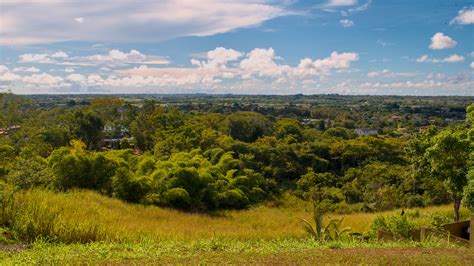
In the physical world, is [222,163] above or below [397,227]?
below

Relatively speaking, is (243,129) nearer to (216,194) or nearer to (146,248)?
(216,194)

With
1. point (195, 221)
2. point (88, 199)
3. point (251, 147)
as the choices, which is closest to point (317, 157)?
point (251, 147)

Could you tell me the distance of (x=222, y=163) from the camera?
25.4 m

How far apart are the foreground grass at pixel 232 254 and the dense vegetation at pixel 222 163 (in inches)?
182

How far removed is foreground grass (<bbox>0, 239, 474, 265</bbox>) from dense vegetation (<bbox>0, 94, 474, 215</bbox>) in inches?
182

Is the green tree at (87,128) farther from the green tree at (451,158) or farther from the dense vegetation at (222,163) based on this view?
the green tree at (451,158)

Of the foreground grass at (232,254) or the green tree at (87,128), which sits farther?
the green tree at (87,128)

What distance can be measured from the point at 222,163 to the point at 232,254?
19.0m

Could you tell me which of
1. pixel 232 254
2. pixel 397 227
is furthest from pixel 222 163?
pixel 232 254

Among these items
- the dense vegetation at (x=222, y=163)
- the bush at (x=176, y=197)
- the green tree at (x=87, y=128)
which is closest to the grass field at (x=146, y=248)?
the dense vegetation at (x=222, y=163)

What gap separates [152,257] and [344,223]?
10246mm

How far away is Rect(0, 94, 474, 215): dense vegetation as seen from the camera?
1433 cm

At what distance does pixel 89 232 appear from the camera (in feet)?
26.7

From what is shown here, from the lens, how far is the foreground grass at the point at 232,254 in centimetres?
595
